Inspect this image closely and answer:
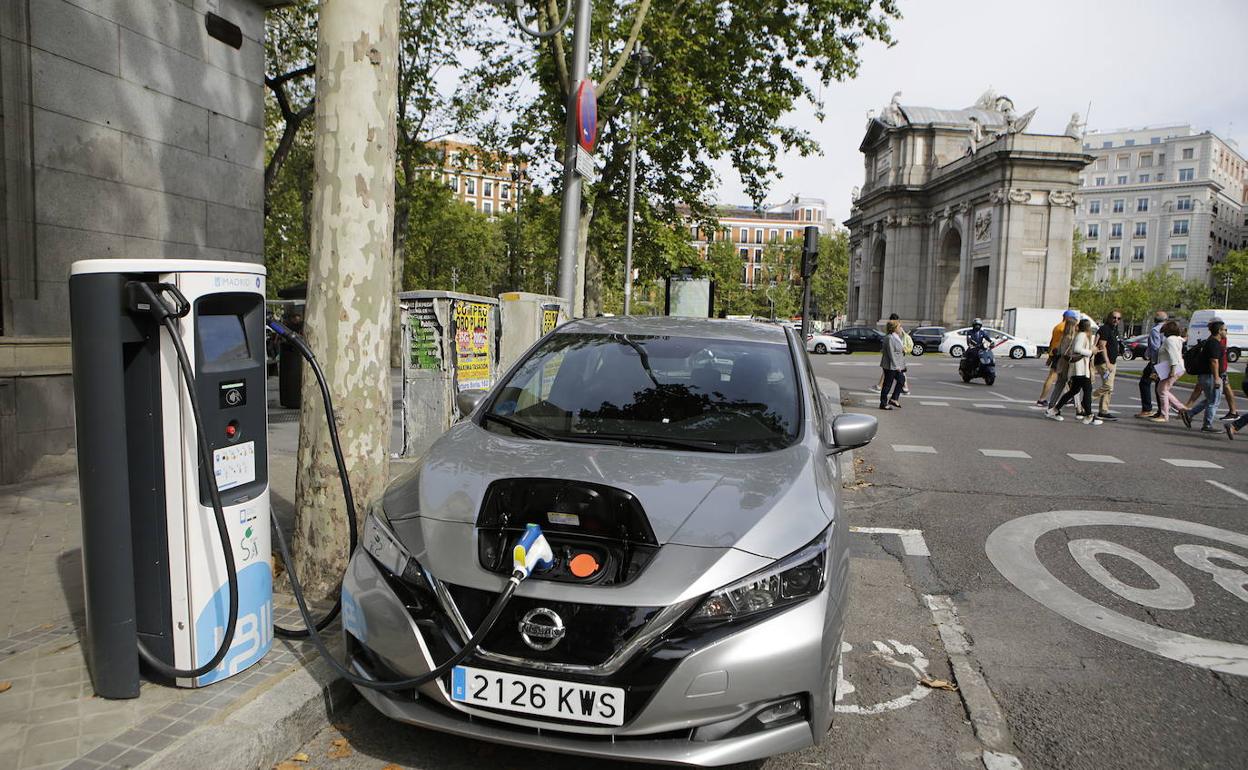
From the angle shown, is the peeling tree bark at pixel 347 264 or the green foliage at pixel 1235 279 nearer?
the peeling tree bark at pixel 347 264

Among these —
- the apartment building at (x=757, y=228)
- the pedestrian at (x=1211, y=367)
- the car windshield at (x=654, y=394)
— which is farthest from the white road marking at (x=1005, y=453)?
the apartment building at (x=757, y=228)

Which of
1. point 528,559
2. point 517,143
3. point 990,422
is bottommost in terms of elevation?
point 990,422

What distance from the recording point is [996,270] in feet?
164

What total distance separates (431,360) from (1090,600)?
17.1 ft

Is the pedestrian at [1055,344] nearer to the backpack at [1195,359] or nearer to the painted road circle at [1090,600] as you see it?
the backpack at [1195,359]

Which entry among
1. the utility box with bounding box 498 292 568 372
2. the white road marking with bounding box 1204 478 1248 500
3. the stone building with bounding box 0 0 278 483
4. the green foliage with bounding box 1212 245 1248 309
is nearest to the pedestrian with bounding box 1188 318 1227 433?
the white road marking with bounding box 1204 478 1248 500

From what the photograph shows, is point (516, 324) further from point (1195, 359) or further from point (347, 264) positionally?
point (1195, 359)

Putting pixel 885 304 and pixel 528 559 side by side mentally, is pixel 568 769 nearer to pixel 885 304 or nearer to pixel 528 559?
pixel 528 559

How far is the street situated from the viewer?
3.04 m

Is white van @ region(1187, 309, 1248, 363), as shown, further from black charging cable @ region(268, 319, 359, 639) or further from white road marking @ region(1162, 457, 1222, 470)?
black charging cable @ region(268, 319, 359, 639)

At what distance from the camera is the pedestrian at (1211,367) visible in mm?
12375

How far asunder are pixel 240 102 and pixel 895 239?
59.2 metres

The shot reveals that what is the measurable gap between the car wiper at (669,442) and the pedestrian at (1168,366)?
505 inches

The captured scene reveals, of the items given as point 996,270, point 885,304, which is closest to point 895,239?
point 885,304
